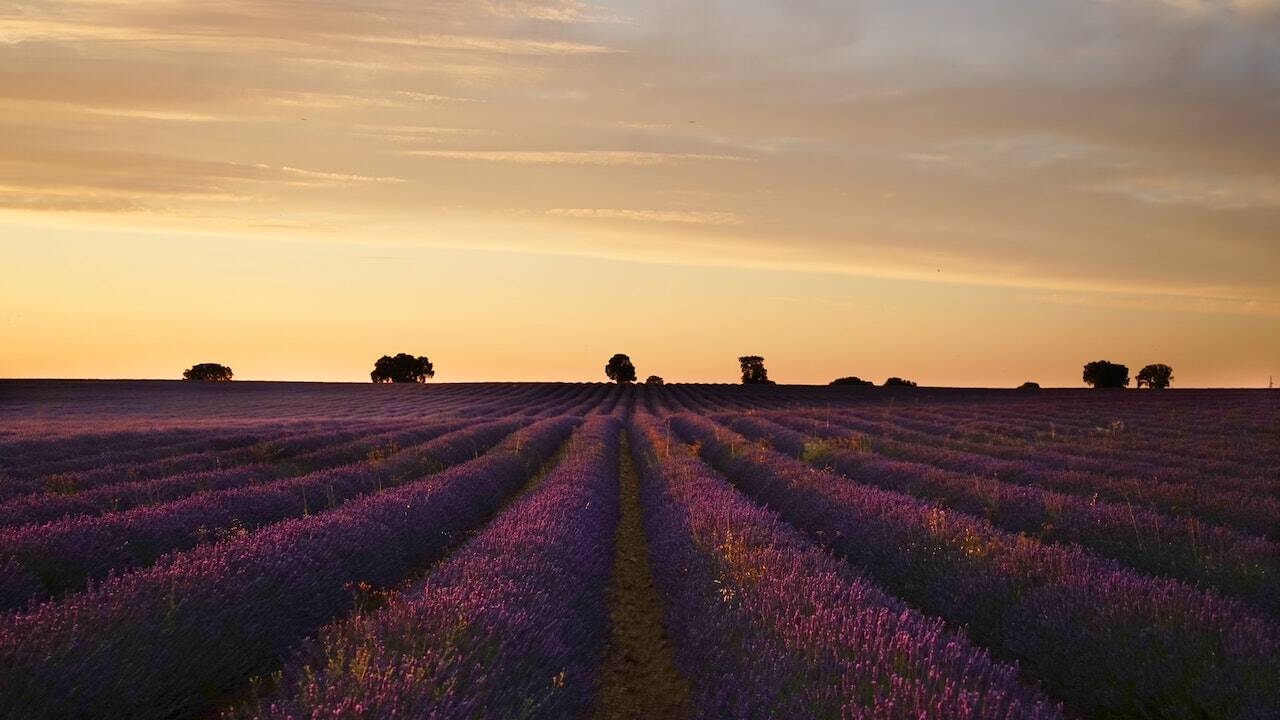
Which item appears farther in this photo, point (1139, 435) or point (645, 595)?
point (1139, 435)

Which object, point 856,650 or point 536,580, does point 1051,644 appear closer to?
point 856,650

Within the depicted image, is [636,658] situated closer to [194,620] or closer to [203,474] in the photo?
[194,620]

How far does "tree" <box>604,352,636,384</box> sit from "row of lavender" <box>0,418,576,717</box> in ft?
251

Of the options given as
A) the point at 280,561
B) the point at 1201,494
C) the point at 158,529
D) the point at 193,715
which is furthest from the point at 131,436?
the point at 1201,494

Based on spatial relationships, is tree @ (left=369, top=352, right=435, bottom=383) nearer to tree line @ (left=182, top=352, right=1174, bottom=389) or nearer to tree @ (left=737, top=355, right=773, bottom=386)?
tree line @ (left=182, top=352, right=1174, bottom=389)

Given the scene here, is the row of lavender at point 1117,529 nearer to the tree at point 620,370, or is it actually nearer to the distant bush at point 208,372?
the tree at point 620,370

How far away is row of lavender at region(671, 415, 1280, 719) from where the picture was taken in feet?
13.0

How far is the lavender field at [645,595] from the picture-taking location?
3.59m

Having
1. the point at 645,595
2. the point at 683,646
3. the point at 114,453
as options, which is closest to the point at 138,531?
the point at 645,595

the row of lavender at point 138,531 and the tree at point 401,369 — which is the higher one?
the tree at point 401,369

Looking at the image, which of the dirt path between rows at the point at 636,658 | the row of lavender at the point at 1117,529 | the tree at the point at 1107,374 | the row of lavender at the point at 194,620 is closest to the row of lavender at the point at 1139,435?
the row of lavender at the point at 1117,529

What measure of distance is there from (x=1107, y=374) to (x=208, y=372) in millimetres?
93219

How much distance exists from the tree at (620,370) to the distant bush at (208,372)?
41011 millimetres

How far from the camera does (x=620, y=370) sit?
84312 millimetres
